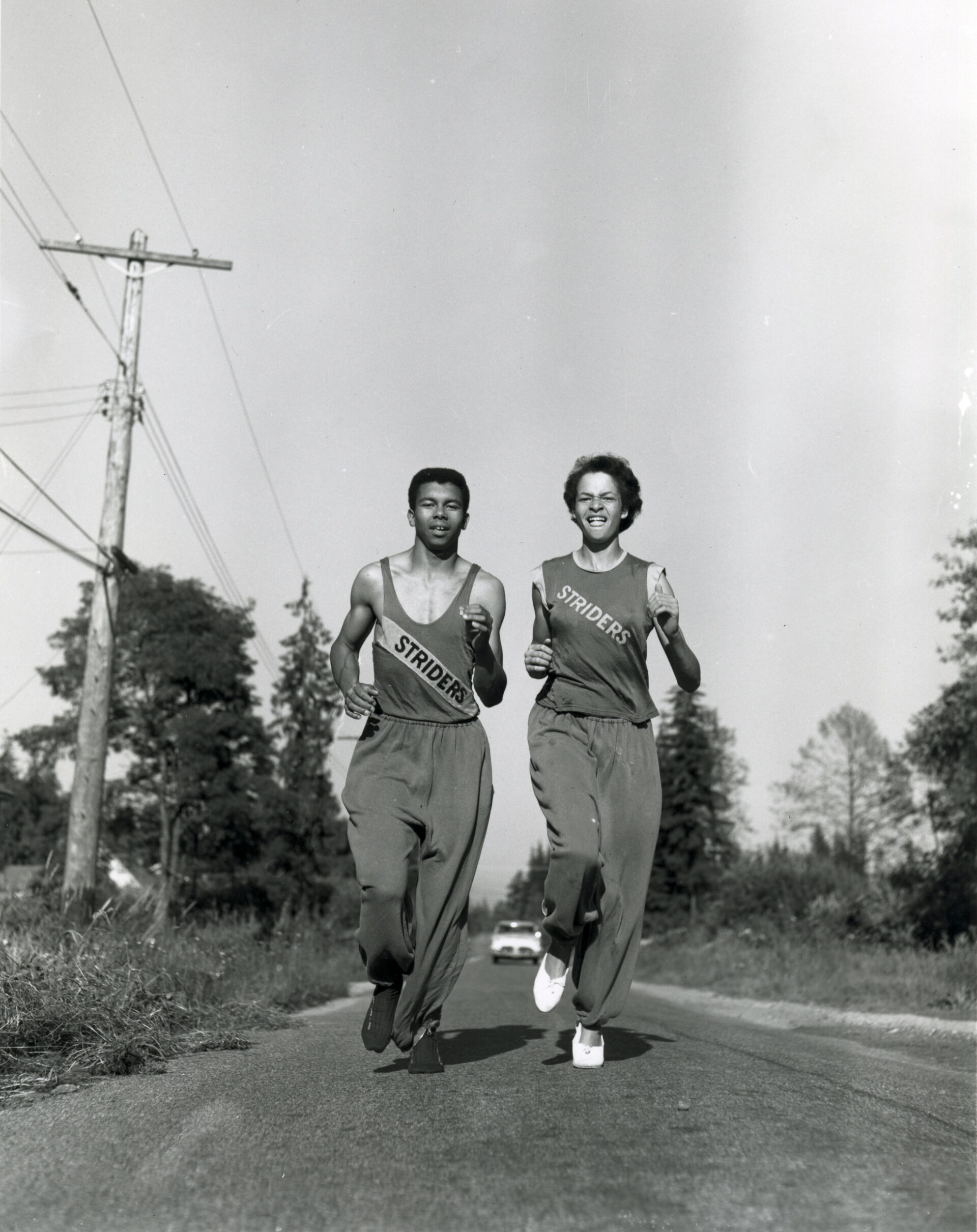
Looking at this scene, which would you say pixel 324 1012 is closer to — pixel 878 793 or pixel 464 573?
pixel 464 573

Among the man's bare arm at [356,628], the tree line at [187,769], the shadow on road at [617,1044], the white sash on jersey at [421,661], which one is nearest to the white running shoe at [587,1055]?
the shadow on road at [617,1044]

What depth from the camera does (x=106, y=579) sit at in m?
15.3

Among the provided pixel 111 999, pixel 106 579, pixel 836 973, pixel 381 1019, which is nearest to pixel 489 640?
pixel 381 1019

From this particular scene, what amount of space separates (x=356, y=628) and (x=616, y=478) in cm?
127

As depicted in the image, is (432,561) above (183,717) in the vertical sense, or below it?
below

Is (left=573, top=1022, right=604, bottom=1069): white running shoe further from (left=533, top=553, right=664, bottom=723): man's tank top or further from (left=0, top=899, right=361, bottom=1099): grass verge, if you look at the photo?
(left=0, top=899, right=361, bottom=1099): grass verge

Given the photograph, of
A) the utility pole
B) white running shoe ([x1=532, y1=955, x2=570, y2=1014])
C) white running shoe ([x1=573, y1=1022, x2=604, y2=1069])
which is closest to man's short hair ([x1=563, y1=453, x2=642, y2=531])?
white running shoe ([x1=532, y1=955, x2=570, y2=1014])

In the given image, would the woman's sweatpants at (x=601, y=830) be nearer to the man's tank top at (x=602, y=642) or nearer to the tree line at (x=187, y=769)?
the man's tank top at (x=602, y=642)

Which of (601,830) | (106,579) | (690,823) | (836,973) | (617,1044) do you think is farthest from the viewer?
(690,823)

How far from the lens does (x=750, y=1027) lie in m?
9.87

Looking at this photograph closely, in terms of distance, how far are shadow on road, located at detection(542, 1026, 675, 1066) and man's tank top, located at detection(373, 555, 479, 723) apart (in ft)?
4.90

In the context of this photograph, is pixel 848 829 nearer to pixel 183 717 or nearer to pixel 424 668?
pixel 183 717

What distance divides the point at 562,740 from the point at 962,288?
3138 mm

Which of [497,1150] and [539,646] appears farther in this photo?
[539,646]
